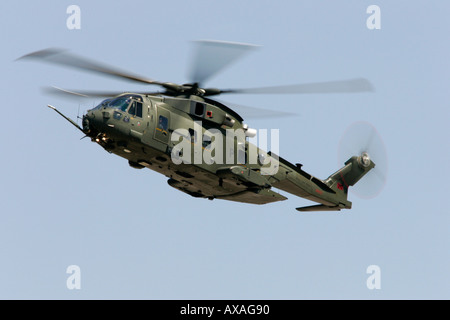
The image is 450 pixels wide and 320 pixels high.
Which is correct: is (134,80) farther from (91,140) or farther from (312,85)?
(312,85)

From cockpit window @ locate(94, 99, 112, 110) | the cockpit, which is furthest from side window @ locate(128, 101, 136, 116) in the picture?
cockpit window @ locate(94, 99, 112, 110)

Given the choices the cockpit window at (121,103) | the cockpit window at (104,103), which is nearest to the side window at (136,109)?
the cockpit window at (121,103)

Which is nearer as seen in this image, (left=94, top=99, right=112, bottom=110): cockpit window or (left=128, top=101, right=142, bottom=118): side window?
(left=94, top=99, right=112, bottom=110): cockpit window

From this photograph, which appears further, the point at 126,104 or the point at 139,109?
the point at 139,109

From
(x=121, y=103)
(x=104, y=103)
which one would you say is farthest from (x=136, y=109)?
(x=104, y=103)

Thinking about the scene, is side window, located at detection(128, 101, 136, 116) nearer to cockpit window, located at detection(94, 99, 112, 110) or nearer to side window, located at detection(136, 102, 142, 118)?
side window, located at detection(136, 102, 142, 118)

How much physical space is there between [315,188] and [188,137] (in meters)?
7.99

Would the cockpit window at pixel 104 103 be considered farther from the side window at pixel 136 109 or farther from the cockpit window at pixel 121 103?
the side window at pixel 136 109

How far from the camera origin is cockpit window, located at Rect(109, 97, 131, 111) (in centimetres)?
2612

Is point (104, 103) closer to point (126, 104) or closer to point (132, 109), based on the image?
point (126, 104)

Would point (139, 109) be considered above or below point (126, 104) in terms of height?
below

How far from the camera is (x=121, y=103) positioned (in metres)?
26.3

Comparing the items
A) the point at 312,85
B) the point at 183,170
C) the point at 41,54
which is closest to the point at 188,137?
the point at 183,170

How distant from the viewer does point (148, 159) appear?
27.3 m
